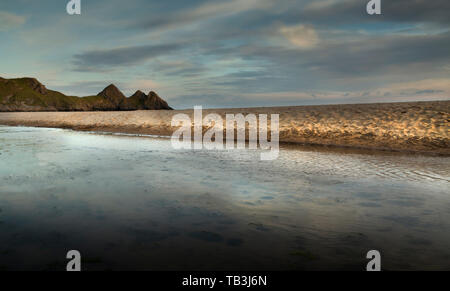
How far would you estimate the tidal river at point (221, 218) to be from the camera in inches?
173

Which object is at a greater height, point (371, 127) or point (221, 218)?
point (371, 127)

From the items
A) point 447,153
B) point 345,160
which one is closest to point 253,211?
point 345,160

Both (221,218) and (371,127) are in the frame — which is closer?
(221,218)

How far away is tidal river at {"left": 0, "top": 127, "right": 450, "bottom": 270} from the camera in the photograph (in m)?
4.39

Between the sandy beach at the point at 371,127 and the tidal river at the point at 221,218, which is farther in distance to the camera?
the sandy beach at the point at 371,127

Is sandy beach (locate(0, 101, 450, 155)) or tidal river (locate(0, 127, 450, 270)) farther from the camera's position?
sandy beach (locate(0, 101, 450, 155))

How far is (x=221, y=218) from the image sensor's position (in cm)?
613

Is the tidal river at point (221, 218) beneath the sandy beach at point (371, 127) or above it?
beneath

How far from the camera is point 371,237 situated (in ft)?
17.2

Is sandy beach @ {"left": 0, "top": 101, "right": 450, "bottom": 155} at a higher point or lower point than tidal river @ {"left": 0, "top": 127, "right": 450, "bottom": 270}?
higher
